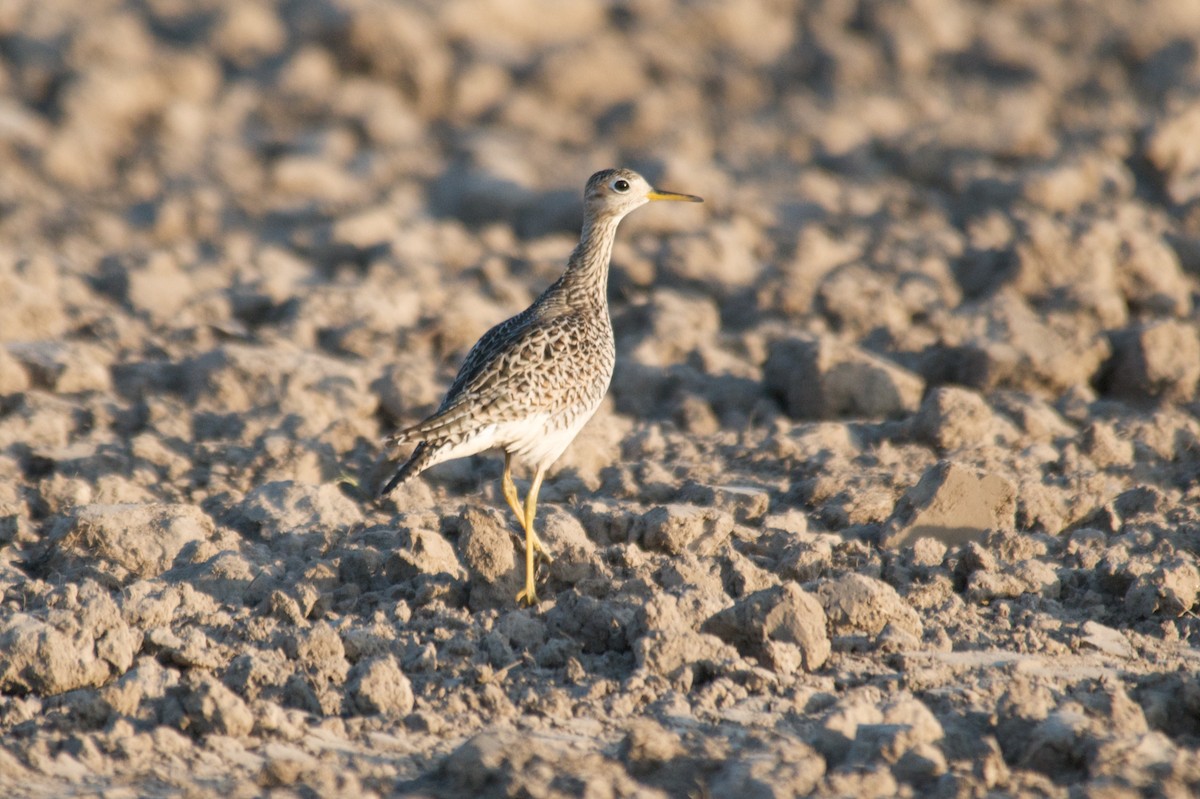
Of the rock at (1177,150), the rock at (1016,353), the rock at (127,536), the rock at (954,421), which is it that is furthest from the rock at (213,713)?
the rock at (1177,150)

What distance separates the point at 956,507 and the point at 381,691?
8.88 ft

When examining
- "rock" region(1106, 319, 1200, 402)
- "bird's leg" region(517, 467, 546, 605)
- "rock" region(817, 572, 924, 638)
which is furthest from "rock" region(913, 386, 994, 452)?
"bird's leg" region(517, 467, 546, 605)

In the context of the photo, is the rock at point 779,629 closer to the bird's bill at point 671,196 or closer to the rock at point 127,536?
the rock at point 127,536

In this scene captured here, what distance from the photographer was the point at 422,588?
5613 mm

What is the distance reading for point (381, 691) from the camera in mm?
4824

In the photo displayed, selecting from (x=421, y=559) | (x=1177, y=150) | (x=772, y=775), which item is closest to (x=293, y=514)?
(x=421, y=559)

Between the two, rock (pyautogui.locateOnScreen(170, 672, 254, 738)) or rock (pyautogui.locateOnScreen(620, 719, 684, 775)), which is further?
rock (pyautogui.locateOnScreen(170, 672, 254, 738))

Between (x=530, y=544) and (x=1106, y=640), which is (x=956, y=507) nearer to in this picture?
(x=1106, y=640)

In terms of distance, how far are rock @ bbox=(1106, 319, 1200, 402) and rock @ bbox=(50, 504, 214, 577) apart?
4.83m

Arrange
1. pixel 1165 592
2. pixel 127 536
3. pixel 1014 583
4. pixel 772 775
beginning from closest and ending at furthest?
1. pixel 772 775
2. pixel 1165 592
3. pixel 1014 583
4. pixel 127 536

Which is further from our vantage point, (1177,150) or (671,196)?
(1177,150)

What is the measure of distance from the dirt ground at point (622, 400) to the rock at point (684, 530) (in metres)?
0.02

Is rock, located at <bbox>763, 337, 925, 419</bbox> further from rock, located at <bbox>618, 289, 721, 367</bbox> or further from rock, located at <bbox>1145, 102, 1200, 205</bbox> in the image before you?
rock, located at <bbox>1145, 102, 1200, 205</bbox>

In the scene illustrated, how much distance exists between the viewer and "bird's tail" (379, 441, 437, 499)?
18.8ft
